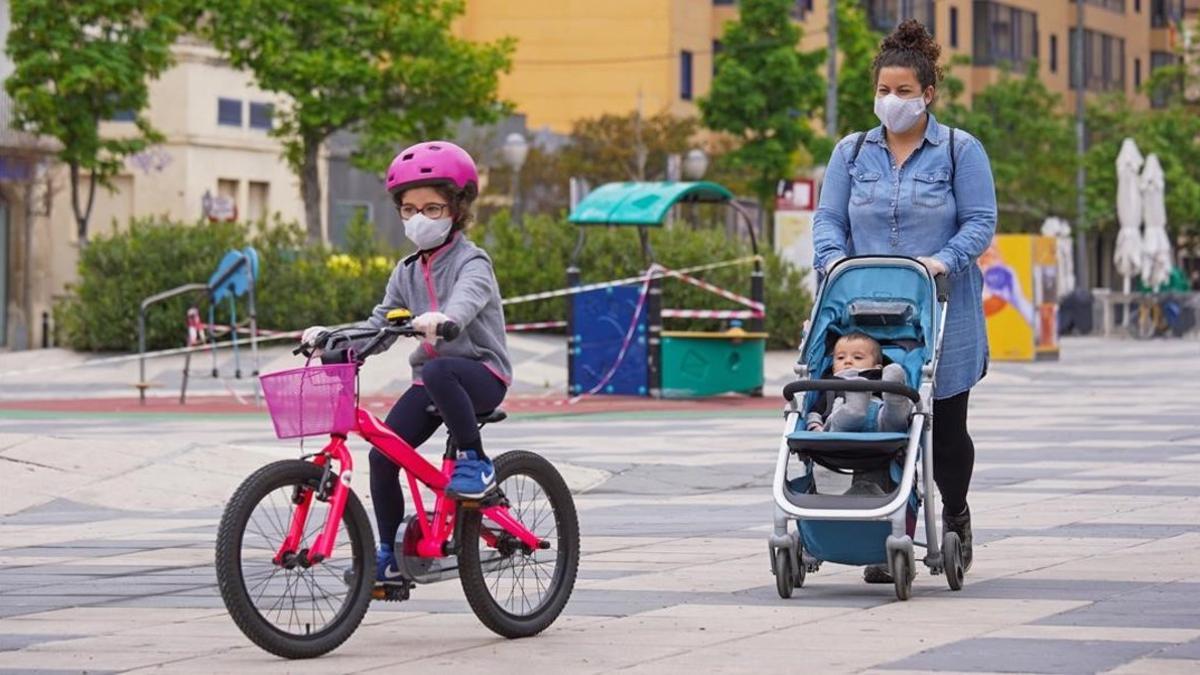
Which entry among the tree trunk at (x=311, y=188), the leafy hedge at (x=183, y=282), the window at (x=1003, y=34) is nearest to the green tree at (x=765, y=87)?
the tree trunk at (x=311, y=188)

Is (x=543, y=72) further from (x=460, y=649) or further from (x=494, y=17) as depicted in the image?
(x=460, y=649)

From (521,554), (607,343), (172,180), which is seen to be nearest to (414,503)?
(521,554)

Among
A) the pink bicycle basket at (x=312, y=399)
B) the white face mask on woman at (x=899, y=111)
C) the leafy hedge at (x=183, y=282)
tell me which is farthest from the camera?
the leafy hedge at (x=183, y=282)

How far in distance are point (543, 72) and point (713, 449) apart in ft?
197

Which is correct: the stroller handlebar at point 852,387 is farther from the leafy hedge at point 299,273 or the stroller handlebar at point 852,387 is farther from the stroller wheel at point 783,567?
the leafy hedge at point 299,273

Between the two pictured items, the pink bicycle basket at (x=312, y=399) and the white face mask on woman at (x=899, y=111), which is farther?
the white face mask on woman at (x=899, y=111)

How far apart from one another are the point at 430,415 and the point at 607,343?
63.3ft

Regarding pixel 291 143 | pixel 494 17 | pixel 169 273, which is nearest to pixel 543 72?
pixel 494 17

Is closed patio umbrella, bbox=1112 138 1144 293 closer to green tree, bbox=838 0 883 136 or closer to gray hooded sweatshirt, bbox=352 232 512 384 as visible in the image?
green tree, bbox=838 0 883 136

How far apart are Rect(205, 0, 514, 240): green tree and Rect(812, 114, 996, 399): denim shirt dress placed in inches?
1391

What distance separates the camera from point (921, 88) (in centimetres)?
984

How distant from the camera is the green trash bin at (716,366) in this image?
27.3 metres

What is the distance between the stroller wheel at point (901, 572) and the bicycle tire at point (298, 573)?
6.16 feet

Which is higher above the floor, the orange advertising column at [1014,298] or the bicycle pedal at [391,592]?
the orange advertising column at [1014,298]
